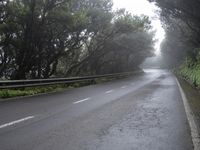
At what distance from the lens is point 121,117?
Answer: 9.98 metres

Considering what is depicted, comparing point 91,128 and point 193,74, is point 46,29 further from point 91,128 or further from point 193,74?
point 91,128

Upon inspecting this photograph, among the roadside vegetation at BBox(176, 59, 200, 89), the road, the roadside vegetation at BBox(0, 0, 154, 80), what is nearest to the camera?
the road

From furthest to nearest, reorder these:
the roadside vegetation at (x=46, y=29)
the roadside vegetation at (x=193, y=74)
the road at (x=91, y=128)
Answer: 1. the roadside vegetation at (x=46, y=29)
2. the roadside vegetation at (x=193, y=74)
3. the road at (x=91, y=128)

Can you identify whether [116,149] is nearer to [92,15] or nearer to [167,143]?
[167,143]

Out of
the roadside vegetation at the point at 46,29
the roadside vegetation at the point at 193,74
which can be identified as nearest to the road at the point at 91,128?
the roadside vegetation at the point at 193,74

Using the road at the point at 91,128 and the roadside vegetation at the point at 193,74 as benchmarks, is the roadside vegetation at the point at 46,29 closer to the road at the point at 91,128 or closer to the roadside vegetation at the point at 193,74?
the roadside vegetation at the point at 193,74

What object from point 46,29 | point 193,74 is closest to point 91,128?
point 46,29

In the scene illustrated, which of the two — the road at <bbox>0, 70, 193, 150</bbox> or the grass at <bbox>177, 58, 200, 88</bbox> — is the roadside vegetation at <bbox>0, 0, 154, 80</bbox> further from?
the road at <bbox>0, 70, 193, 150</bbox>

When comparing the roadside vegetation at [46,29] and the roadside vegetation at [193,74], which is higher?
the roadside vegetation at [46,29]

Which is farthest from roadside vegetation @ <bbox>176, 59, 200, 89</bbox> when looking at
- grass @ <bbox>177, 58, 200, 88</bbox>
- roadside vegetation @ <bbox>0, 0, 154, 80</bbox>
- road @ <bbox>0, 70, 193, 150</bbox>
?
road @ <bbox>0, 70, 193, 150</bbox>

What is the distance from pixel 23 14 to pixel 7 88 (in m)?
11.3

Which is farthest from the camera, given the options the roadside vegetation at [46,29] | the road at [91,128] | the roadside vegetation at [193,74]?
the roadside vegetation at [46,29]

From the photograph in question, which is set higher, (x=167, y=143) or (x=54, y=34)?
(x=54, y=34)

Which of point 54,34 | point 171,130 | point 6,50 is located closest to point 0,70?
point 6,50
